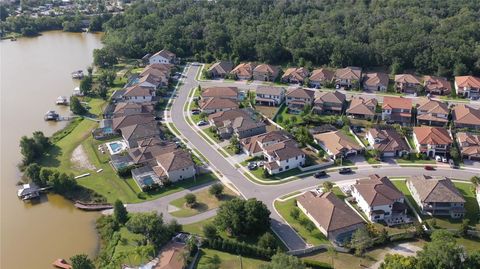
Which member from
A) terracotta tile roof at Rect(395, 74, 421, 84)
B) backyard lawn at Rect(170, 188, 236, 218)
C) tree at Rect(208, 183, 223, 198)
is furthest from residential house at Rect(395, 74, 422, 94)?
tree at Rect(208, 183, 223, 198)

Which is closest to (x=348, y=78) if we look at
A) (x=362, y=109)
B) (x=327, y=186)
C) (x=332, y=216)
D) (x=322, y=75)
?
(x=322, y=75)

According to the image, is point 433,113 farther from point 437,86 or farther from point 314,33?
point 314,33

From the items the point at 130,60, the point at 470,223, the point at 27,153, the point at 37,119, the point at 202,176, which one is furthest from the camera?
the point at 130,60

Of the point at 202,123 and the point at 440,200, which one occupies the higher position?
the point at 440,200

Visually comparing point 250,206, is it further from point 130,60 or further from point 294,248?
point 130,60

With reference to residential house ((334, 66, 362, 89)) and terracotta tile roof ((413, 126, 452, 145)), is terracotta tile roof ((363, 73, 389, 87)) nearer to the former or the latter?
residential house ((334, 66, 362, 89))

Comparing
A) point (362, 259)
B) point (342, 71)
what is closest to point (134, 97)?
point (342, 71)

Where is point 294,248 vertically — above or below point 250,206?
below
